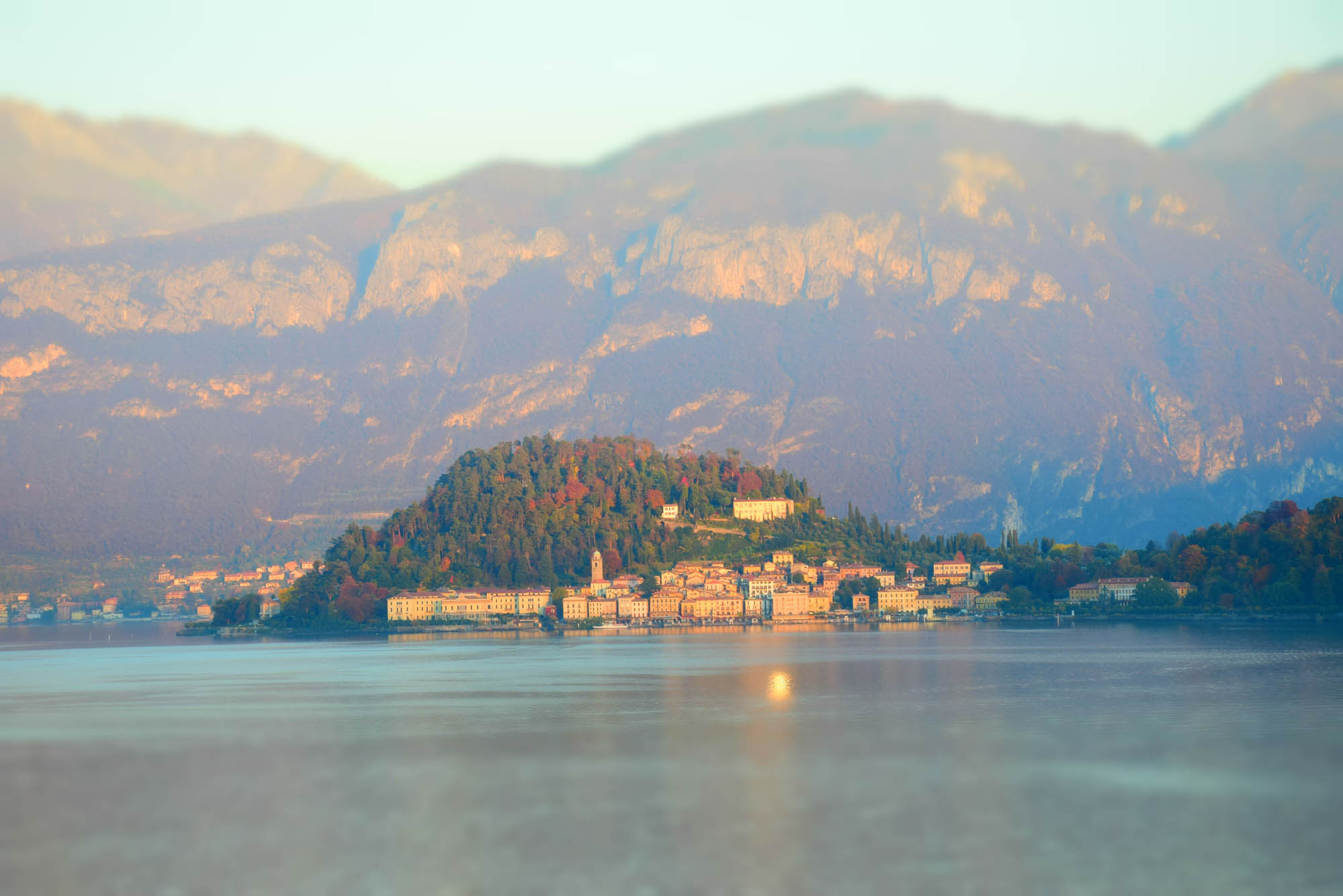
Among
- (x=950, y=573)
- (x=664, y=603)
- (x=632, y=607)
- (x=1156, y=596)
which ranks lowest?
(x=632, y=607)

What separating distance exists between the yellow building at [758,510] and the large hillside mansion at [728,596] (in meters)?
10.7

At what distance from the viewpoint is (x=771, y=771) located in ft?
144

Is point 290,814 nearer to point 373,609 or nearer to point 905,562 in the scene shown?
point 373,609

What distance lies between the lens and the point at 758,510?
7116 inches

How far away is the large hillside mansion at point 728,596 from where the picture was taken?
496 feet

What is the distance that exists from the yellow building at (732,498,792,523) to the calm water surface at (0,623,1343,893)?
10075 centimetres

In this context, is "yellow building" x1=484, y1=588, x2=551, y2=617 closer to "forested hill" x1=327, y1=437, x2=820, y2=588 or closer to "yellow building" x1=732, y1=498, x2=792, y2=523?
"forested hill" x1=327, y1=437, x2=820, y2=588

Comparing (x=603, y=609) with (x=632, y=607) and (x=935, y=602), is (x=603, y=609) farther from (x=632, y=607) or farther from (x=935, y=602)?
(x=935, y=602)

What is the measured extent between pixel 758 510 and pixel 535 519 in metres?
29.1

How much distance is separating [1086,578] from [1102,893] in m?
136

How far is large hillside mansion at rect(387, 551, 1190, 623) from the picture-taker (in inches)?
5950

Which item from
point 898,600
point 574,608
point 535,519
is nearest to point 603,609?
point 574,608

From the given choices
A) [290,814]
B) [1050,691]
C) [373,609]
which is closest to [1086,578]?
[373,609]

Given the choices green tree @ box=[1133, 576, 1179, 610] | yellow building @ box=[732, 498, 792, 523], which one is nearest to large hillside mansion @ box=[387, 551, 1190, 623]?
green tree @ box=[1133, 576, 1179, 610]
